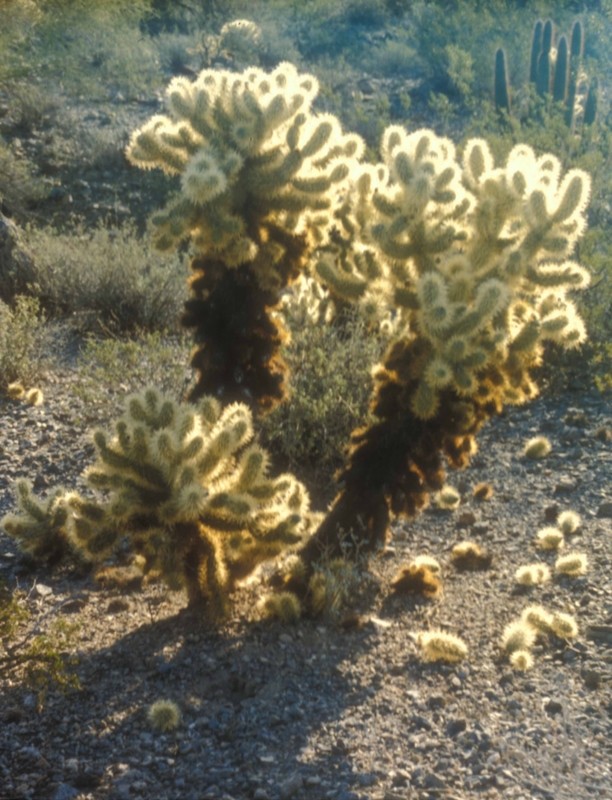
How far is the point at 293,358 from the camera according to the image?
6.68m

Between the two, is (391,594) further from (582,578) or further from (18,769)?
(18,769)

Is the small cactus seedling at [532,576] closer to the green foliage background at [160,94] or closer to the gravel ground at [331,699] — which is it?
the gravel ground at [331,699]

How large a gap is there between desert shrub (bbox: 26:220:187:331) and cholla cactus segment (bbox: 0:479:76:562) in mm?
3378

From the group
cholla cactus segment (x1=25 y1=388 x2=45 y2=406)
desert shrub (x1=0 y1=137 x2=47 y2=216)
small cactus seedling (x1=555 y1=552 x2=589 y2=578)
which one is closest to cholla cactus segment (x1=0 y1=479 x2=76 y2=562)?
cholla cactus segment (x1=25 y1=388 x2=45 y2=406)

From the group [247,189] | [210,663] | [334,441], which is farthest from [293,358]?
[210,663]

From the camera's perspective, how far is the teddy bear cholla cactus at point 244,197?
450cm

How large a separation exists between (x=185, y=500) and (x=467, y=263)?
1565mm

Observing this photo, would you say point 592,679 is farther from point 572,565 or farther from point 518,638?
point 572,565

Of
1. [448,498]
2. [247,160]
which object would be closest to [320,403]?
[448,498]

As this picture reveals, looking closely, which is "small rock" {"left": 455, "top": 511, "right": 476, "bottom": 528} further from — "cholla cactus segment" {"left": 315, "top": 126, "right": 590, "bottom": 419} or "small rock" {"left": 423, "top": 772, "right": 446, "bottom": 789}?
"small rock" {"left": 423, "top": 772, "right": 446, "bottom": 789}

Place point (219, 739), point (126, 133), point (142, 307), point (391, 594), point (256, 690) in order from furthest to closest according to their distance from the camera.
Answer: point (126, 133) < point (142, 307) < point (391, 594) < point (256, 690) < point (219, 739)

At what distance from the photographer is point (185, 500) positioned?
393 centimetres

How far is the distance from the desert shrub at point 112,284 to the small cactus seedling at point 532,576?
429 cm

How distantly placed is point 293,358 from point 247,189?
7.28 ft
